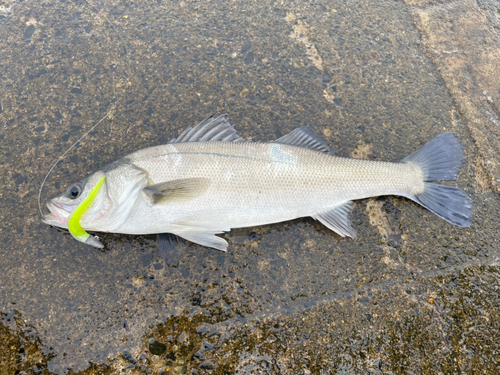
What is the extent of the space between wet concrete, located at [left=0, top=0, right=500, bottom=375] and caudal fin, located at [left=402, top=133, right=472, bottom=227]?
0.62 ft

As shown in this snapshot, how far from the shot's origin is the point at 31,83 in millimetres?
3680

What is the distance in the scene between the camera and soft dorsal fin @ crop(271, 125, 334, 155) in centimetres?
329

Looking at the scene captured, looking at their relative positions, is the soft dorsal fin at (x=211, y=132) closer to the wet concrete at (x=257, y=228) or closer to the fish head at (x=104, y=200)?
the wet concrete at (x=257, y=228)

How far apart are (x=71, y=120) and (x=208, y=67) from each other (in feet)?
5.42

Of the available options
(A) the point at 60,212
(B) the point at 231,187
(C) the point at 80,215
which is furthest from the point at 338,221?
(A) the point at 60,212

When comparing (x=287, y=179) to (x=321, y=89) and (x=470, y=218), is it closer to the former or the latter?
(x=321, y=89)

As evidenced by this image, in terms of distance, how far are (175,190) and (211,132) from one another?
707 millimetres

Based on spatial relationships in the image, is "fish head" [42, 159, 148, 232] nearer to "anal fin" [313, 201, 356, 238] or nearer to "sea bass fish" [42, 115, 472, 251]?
"sea bass fish" [42, 115, 472, 251]

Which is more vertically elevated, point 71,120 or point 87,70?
point 87,70

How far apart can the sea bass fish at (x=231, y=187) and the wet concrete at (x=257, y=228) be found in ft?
0.68

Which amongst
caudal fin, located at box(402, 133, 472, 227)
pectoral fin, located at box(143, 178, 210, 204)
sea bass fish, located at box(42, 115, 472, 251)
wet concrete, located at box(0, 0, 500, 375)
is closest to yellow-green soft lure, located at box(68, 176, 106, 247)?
sea bass fish, located at box(42, 115, 472, 251)

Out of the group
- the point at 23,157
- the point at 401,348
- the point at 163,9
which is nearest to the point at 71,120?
the point at 23,157

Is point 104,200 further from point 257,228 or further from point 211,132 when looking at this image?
point 257,228

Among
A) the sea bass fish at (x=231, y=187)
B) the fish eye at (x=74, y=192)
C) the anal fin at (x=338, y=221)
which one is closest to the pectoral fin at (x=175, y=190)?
the sea bass fish at (x=231, y=187)
